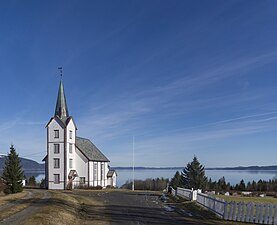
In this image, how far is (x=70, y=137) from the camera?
157 ft

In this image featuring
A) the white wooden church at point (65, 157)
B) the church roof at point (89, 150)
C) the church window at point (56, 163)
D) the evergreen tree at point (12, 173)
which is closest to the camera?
the evergreen tree at point (12, 173)

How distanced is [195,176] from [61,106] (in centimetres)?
3066

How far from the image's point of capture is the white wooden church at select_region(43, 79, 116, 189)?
151 ft

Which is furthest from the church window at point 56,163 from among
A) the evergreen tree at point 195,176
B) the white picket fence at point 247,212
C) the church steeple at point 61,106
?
the white picket fence at point 247,212

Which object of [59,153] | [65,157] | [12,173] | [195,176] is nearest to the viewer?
[12,173]

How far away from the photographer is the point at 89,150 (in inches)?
2095

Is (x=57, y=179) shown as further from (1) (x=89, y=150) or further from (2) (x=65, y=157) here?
(1) (x=89, y=150)

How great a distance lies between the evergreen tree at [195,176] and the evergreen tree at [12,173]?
38708mm

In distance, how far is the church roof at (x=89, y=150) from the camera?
50.8m

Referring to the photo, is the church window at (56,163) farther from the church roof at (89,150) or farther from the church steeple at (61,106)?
the church steeple at (61,106)

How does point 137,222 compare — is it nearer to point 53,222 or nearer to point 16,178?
point 53,222

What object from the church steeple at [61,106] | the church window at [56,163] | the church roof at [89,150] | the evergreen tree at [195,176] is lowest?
the evergreen tree at [195,176]

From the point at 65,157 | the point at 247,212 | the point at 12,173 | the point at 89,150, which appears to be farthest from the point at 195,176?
the point at 247,212

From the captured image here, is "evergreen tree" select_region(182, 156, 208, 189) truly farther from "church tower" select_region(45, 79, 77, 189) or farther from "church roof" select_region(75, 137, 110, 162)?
"church tower" select_region(45, 79, 77, 189)
